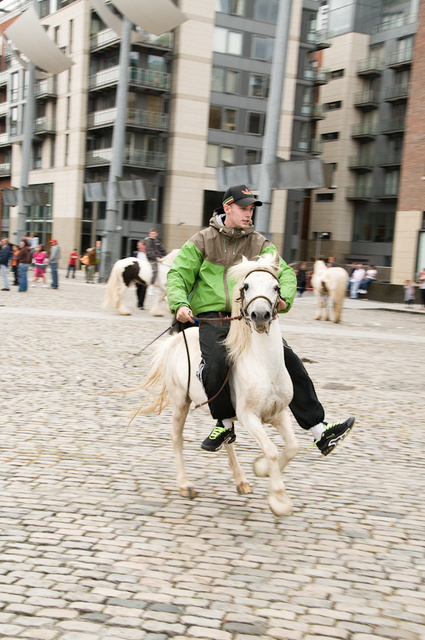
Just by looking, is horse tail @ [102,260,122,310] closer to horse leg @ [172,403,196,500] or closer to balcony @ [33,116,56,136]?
horse leg @ [172,403,196,500]

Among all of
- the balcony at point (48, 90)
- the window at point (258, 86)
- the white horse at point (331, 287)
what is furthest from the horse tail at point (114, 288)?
the balcony at point (48, 90)

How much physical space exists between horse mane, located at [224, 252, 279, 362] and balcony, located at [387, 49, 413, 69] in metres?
54.5

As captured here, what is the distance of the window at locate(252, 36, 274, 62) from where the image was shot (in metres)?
49.3

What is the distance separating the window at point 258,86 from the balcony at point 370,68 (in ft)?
38.1

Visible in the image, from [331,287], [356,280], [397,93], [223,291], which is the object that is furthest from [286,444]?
[397,93]

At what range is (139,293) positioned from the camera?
20.3m

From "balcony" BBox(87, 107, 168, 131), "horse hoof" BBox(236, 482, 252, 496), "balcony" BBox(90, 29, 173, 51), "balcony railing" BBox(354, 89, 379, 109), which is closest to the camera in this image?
"horse hoof" BBox(236, 482, 252, 496)

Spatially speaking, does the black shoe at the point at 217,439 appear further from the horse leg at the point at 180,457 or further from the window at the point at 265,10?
the window at the point at 265,10

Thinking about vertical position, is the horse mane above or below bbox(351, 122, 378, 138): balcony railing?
below

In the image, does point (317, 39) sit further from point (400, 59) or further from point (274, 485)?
point (274, 485)

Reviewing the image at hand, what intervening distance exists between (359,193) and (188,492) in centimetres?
5597

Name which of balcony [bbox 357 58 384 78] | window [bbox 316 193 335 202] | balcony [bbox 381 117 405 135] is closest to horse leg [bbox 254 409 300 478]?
balcony [bbox 381 117 405 135]

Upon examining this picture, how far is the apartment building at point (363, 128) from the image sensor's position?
55.7 meters

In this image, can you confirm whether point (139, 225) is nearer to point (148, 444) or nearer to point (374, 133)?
point (374, 133)
